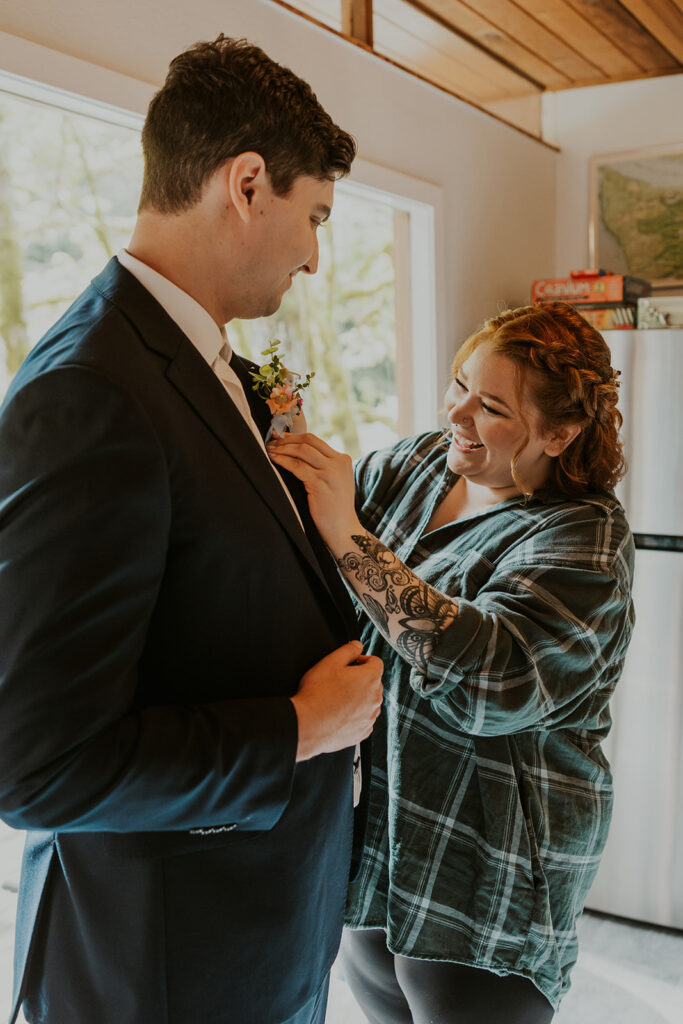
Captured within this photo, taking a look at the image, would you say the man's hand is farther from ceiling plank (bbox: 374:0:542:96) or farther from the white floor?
ceiling plank (bbox: 374:0:542:96)

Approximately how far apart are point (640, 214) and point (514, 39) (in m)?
0.91

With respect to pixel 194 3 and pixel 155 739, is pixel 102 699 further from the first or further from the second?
pixel 194 3

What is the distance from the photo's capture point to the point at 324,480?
1213mm

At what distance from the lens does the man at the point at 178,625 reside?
804mm

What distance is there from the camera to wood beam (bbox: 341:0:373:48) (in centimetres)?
262

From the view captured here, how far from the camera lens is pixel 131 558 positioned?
82 centimetres

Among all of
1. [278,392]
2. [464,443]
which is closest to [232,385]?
[278,392]

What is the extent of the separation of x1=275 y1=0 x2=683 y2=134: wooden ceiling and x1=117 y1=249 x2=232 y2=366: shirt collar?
1.86 meters

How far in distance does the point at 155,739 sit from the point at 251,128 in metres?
0.64

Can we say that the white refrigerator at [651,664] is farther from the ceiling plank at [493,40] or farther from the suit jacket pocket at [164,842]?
the suit jacket pocket at [164,842]

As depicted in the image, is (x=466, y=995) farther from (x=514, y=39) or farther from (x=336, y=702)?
(x=514, y=39)

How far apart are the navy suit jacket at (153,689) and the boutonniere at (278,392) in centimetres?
20

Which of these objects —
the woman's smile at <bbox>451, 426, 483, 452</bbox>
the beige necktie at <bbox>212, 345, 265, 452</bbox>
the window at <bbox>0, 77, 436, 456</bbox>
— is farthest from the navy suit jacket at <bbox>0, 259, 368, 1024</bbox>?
the window at <bbox>0, 77, 436, 456</bbox>

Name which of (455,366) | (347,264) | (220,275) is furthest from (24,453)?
(347,264)
